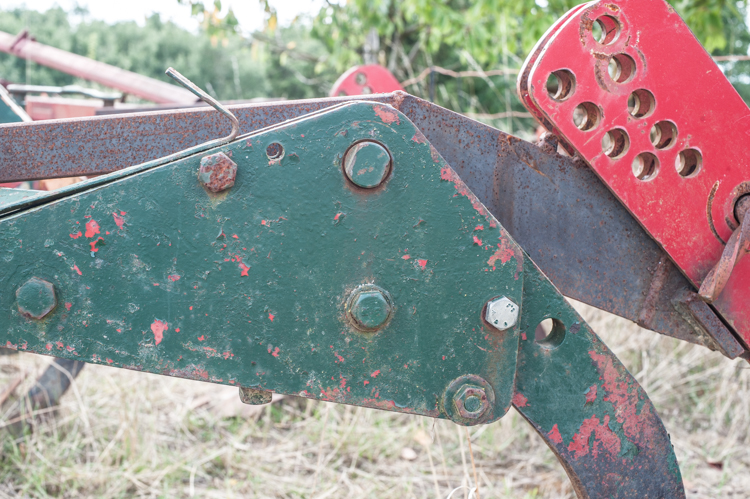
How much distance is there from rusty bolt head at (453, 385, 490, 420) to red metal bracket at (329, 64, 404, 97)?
6.05 ft

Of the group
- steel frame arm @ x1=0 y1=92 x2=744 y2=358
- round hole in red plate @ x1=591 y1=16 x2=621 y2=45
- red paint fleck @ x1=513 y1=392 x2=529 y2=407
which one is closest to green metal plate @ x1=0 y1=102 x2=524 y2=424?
red paint fleck @ x1=513 y1=392 x2=529 y2=407

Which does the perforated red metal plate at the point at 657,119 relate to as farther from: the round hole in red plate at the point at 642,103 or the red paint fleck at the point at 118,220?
the red paint fleck at the point at 118,220

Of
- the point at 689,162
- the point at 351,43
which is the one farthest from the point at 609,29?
the point at 351,43

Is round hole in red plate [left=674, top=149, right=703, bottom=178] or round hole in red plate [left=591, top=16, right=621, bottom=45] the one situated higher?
round hole in red plate [left=591, top=16, right=621, bottom=45]

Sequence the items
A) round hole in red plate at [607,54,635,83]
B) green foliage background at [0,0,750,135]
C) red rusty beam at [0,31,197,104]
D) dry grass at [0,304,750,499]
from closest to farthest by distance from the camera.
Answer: round hole in red plate at [607,54,635,83] < dry grass at [0,304,750,499] < red rusty beam at [0,31,197,104] < green foliage background at [0,0,750,135]

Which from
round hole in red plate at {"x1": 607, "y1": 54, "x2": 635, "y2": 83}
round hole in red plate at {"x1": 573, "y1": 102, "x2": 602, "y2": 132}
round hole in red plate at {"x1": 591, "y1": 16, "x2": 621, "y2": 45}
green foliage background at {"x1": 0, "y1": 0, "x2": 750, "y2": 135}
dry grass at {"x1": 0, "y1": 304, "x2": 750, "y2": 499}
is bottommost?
dry grass at {"x1": 0, "y1": 304, "x2": 750, "y2": 499}

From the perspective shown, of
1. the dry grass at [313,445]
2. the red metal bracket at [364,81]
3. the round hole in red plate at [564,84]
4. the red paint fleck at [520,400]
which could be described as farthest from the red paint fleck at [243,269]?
the red metal bracket at [364,81]

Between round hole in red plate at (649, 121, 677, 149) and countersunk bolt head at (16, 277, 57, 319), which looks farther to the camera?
round hole in red plate at (649, 121, 677, 149)

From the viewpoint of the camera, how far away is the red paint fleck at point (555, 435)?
1024 millimetres

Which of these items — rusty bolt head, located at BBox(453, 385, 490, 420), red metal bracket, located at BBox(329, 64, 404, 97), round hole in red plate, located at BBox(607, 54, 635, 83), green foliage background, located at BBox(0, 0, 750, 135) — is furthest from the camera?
green foliage background, located at BBox(0, 0, 750, 135)

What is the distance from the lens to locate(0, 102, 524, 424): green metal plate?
2.83 feet

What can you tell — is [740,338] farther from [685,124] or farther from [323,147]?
A: [323,147]

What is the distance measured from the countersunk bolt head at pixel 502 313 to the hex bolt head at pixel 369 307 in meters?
0.17

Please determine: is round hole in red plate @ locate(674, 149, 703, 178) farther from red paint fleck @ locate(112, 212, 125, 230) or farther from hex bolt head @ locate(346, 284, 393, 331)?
red paint fleck @ locate(112, 212, 125, 230)
